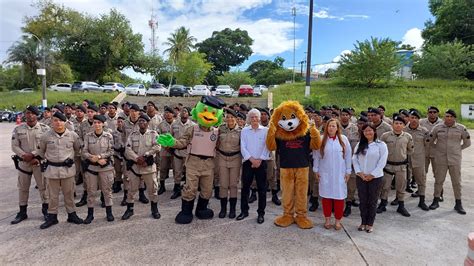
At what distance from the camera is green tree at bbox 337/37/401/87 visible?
2528 centimetres

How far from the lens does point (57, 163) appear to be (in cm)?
479

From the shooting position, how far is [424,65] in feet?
99.0

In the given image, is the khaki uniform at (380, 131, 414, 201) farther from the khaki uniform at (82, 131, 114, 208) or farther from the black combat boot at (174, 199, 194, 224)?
the khaki uniform at (82, 131, 114, 208)

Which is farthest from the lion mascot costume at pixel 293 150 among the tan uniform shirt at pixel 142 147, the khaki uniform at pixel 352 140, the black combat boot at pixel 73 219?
the black combat boot at pixel 73 219

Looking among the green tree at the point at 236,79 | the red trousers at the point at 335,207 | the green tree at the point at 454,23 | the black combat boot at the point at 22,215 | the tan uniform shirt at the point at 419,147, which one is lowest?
the black combat boot at the point at 22,215

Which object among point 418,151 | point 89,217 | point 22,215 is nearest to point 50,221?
point 89,217

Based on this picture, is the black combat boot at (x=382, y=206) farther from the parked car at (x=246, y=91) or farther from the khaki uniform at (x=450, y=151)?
the parked car at (x=246, y=91)

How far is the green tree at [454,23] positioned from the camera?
109ft

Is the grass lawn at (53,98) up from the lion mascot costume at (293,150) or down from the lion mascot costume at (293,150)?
up

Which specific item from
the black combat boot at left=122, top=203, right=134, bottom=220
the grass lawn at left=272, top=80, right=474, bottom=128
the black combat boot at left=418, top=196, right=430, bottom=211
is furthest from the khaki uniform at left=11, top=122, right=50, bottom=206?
the grass lawn at left=272, top=80, right=474, bottom=128

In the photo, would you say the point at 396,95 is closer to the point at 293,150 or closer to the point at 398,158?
the point at 398,158

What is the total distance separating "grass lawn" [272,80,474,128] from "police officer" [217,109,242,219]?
16.4 m

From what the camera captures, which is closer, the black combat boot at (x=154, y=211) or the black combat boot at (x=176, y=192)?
the black combat boot at (x=154, y=211)

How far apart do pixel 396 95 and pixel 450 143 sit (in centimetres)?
2122
